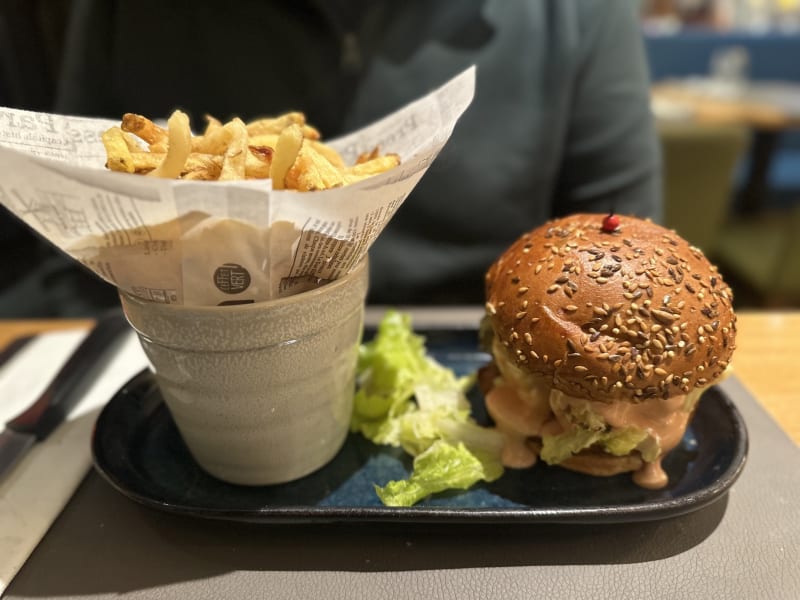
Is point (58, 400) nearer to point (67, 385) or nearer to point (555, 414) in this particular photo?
point (67, 385)

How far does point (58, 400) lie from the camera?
1.15m

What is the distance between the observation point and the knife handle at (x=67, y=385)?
110 cm

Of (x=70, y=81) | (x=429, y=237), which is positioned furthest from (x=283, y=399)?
(x=70, y=81)

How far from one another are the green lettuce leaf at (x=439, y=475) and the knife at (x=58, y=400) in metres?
0.63

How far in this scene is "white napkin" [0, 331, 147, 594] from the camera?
912 mm

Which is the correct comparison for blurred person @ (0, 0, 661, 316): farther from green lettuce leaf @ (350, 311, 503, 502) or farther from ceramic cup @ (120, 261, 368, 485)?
ceramic cup @ (120, 261, 368, 485)

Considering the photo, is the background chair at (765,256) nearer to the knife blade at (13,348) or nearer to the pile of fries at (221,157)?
the pile of fries at (221,157)

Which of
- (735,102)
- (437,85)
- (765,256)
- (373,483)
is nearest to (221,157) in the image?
(373,483)

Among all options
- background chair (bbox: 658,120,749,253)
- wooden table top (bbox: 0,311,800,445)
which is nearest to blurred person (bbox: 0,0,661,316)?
wooden table top (bbox: 0,311,800,445)

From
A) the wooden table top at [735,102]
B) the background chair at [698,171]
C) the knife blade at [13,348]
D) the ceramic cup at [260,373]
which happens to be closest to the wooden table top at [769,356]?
the knife blade at [13,348]

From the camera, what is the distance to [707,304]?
927 millimetres

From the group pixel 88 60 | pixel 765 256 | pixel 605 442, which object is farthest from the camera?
pixel 765 256

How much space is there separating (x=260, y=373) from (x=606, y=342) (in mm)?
504

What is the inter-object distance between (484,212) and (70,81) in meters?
1.42
